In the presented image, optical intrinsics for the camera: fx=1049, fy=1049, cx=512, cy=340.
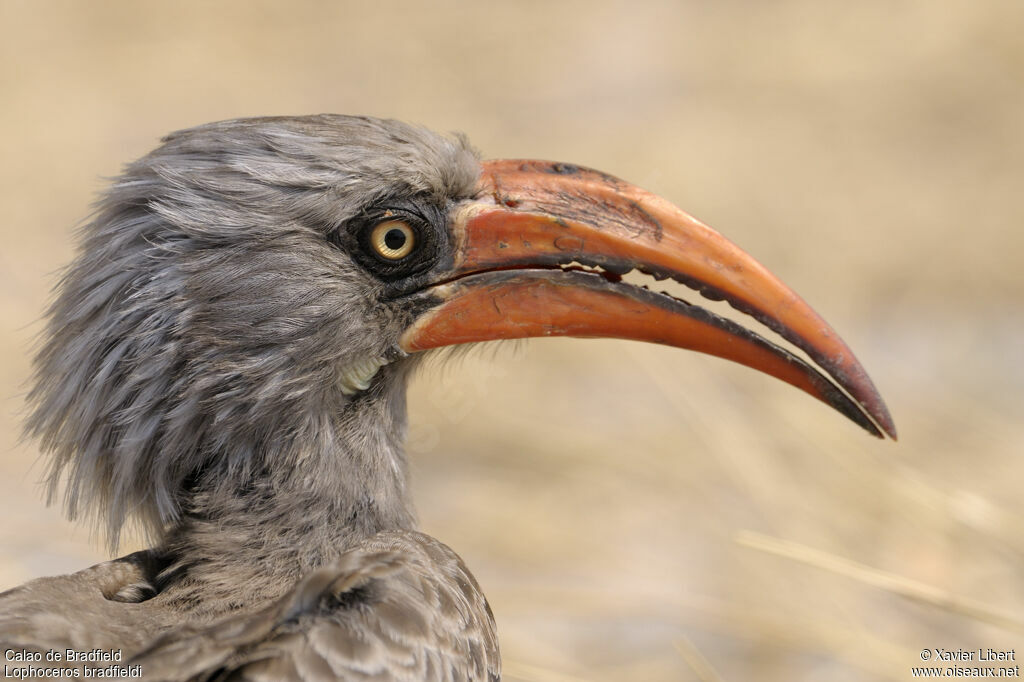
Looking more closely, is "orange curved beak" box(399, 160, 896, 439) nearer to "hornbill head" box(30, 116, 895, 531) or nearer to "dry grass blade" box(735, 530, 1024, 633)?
"hornbill head" box(30, 116, 895, 531)

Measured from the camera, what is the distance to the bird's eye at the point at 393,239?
261 centimetres

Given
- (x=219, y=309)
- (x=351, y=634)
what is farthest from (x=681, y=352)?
(x=351, y=634)

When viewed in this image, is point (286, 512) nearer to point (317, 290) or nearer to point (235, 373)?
point (235, 373)

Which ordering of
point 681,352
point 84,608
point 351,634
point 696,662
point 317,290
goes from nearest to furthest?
point 351,634, point 84,608, point 317,290, point 696,662, point 681,352

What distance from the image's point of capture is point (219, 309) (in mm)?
2490

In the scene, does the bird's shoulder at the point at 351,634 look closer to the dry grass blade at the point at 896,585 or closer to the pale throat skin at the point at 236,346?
the pale throat skin at the point at 236,346

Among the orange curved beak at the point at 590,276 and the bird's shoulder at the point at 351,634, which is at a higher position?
the orange curved beak at the point at 590,276

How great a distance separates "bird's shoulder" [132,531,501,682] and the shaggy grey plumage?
2 cm

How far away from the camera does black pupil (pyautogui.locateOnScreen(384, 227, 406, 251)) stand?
8.61ft

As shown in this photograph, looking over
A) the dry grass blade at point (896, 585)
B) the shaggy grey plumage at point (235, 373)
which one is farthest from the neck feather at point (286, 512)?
the dry grass blade at point (896, 585)

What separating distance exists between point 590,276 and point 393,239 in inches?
20.5

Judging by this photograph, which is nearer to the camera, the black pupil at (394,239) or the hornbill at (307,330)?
the hornbill at (307,330)

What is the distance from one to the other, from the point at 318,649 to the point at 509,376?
5.27 meters

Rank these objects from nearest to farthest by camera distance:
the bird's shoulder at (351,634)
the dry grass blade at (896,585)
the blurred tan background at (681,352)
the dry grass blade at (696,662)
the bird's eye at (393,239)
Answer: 1. the bird's shoulder at (351,634)
2. the bird's eye at (393,239)
3. the dry grass blade at (896,585)
4. the dry grass blade at (696,662)
5. the blurred tan background at (681,352)
